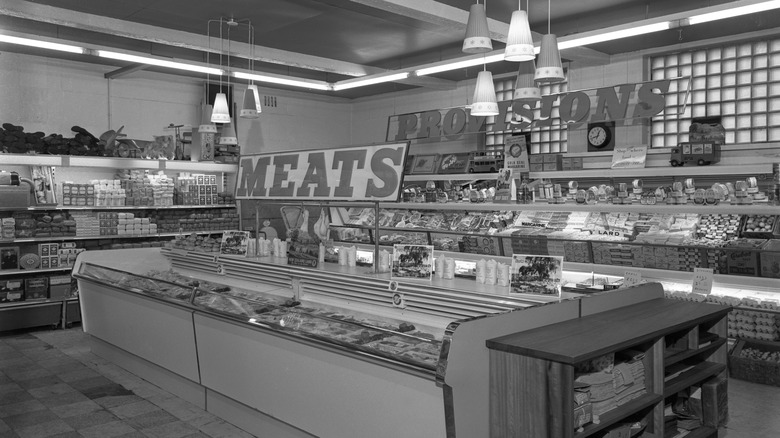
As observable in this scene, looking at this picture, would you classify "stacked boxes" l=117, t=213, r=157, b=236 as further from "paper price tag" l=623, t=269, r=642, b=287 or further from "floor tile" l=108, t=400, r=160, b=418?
"paper price tag" l=623, t=269, r=642, b=287

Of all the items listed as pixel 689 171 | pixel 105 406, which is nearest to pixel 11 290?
pixel 105 406

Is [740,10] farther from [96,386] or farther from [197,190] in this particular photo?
[197,190]

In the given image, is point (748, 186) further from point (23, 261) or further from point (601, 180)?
point (23, 261)

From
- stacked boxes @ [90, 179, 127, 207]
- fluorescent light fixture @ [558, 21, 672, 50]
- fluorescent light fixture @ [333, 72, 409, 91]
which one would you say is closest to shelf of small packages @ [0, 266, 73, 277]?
stacked boxes @ [90, 179, 127, 207]

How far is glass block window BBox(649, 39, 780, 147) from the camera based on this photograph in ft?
27.5

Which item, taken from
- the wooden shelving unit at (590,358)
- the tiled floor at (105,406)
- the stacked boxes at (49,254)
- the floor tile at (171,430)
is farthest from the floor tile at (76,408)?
the stacked boxes at (49,254)

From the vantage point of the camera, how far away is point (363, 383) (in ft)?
11.3

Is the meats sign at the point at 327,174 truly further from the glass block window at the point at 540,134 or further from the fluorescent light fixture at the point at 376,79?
the glass block window at the point at 540,134

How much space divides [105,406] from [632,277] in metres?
4.57

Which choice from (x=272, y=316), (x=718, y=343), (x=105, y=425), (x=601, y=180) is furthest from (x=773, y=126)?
(x=105, y=425)

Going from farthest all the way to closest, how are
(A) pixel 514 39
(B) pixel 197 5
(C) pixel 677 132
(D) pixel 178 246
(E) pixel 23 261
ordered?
(C) pixel 677 132, (E) pixel 23 261, (B) pixel 197 5, (D) pixel 178 246, (A) pixel 514 39

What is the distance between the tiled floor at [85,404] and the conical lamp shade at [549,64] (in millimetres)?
3549

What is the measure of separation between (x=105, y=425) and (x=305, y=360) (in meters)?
1.92

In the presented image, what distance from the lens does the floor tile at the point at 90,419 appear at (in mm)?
4688
